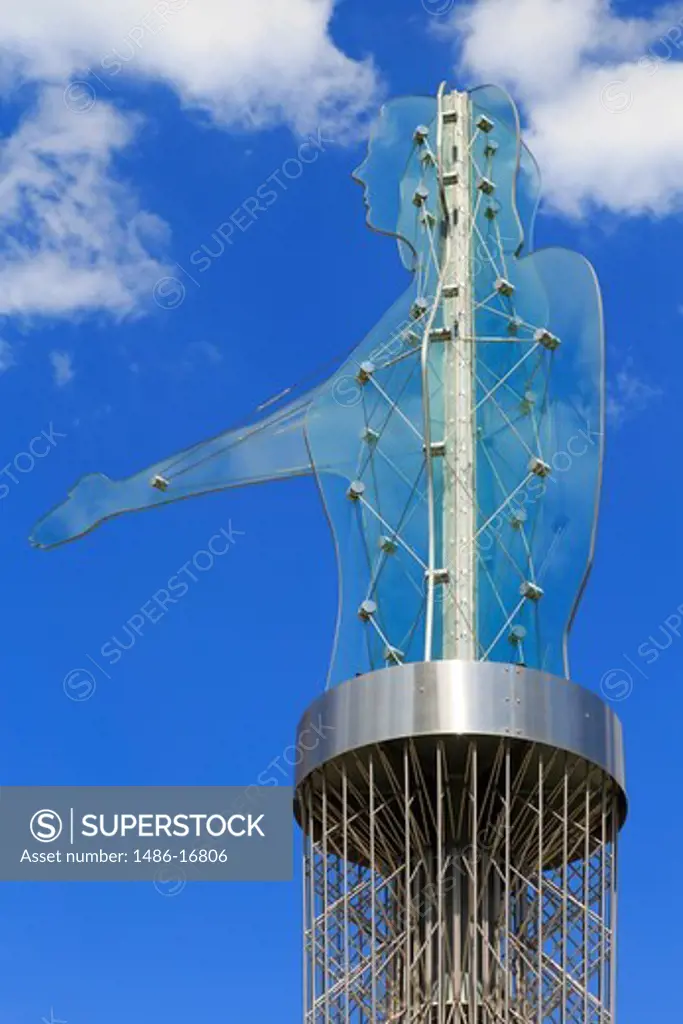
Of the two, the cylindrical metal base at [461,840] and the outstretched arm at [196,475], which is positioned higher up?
the outstretched arm at [196,475]

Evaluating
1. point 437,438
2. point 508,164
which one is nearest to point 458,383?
point 437,438

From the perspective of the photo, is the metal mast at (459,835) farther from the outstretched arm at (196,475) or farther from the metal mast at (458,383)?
the outstretched arm at (196,475)

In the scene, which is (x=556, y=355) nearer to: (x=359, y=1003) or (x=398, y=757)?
(x=398, y=757)

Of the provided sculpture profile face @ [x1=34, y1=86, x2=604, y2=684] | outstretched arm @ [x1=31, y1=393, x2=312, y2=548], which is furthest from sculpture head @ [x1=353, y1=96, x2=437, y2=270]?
outstretched arm @ [x1=31, y1=393, x2=312, y2=548]

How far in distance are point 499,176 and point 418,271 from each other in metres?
2.64

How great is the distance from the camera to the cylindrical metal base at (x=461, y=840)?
4322cm

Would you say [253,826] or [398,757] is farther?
[253,826]

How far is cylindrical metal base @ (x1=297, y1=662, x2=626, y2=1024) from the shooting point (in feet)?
142

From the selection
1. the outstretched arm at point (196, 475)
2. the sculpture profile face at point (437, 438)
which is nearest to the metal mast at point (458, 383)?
the sculpture profile face at point (437, 438)

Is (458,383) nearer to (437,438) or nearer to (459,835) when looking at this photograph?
(437,438)

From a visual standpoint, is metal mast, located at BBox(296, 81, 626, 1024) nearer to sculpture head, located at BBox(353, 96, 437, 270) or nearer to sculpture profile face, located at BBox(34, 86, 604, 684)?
sculpture profile face, located at BBox(34, 86, 604, 684)

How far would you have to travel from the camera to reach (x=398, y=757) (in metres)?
43.8

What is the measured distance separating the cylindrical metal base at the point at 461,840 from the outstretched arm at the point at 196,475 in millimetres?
6890

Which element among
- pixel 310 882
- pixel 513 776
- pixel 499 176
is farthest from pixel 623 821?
pixel 499 176
